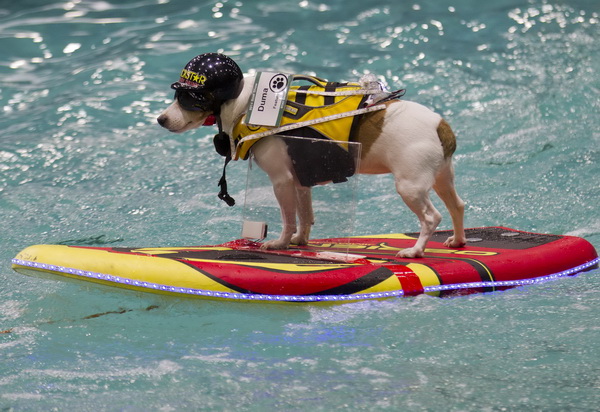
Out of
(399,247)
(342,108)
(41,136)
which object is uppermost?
(342,108)

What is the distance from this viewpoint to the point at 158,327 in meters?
2.85

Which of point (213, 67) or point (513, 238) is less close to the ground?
point (213, 67)

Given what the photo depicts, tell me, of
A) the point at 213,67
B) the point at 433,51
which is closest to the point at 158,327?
the point at 213,67

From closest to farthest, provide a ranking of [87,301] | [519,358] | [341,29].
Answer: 1. [519,358]
2. [87,301]
3. [341,29]

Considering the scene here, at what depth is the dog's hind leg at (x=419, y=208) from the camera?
3270mm

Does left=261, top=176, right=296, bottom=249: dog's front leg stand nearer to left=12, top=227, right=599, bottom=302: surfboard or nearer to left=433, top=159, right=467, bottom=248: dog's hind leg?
left=12, top=227, right=599, bottom=302: surfboard

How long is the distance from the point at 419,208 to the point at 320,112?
57cm

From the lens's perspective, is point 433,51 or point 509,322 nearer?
point 509,322

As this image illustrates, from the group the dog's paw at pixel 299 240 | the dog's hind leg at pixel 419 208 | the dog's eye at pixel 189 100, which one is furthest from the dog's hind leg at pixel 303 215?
the dog's eye at pixel 189 100

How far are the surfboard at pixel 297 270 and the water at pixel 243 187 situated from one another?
7 centimetres

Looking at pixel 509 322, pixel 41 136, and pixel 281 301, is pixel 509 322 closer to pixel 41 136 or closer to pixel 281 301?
pixel 281 301

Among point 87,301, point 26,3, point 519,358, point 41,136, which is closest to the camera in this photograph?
point 519,358

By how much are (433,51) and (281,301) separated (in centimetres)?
492

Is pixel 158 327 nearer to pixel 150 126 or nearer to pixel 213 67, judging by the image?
pixel 213 67
